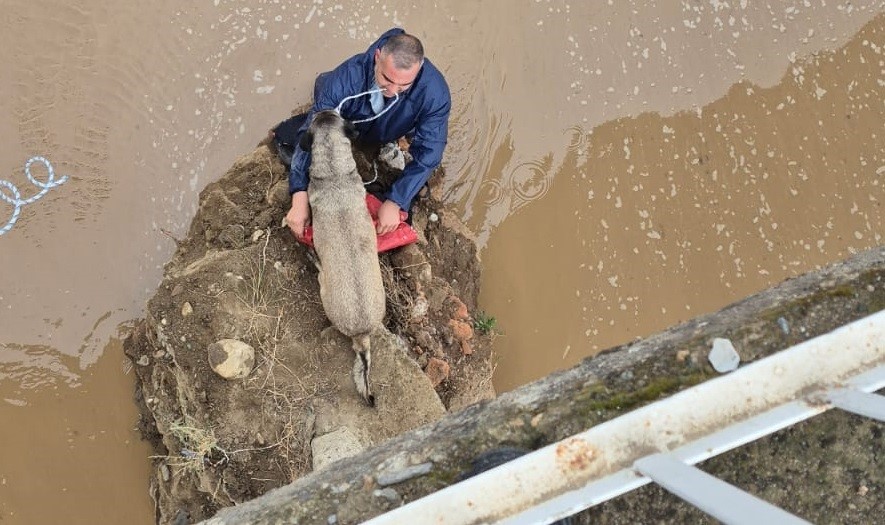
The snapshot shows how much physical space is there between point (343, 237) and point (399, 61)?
3.48 ft

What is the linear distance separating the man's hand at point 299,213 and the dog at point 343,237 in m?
0.05

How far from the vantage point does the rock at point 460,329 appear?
458 cm

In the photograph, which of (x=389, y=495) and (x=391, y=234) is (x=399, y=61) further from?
(x=389, y=495)

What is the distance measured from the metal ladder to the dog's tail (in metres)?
1.73

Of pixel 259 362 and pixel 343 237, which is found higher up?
pixel 343 237

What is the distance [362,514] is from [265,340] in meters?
1.87

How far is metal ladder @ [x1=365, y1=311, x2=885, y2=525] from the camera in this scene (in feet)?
7.15

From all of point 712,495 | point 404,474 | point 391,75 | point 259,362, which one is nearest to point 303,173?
point 391,75

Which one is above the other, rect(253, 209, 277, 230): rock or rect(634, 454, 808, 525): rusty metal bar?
rect(253, 209, 277, 230): rock

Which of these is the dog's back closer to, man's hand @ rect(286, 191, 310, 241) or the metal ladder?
man's hand @ rect(286, 191, 310, 241)

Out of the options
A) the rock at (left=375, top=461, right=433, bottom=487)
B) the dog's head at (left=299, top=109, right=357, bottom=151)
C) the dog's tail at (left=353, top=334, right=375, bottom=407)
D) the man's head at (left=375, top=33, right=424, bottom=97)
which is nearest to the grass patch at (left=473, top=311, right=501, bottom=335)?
the dog's tail at (left=353, top=334, right=375, bottom=407)

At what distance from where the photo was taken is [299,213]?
3.97 metres

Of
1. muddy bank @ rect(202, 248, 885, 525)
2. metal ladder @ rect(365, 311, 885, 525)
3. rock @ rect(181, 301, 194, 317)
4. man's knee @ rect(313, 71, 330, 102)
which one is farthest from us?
man's knee @ rect(313, 71, 330, 102)

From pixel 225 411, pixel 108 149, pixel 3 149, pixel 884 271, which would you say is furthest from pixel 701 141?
pixel 3 149
